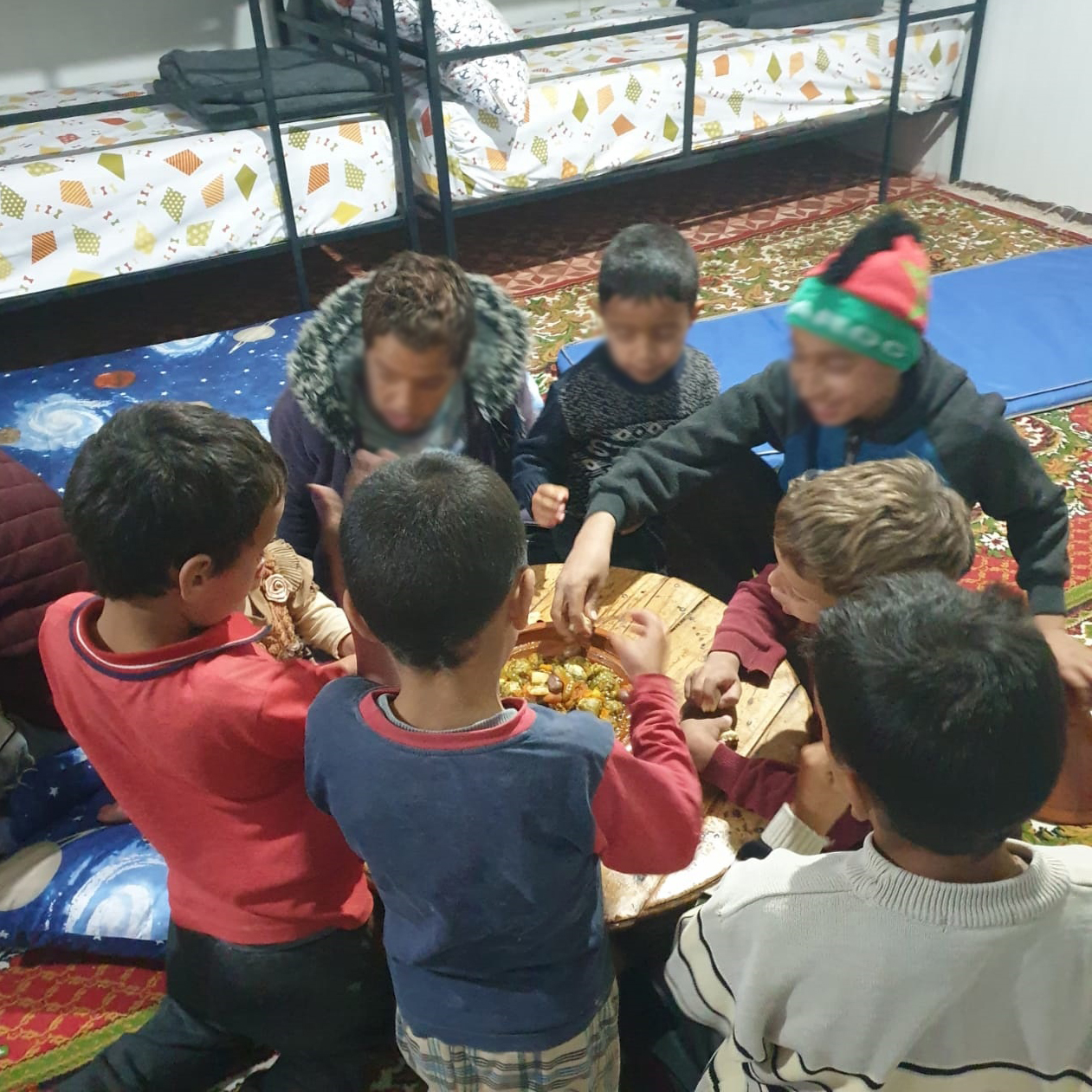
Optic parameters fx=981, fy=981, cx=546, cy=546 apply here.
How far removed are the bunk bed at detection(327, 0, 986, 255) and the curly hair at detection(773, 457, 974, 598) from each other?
2356 millimetres

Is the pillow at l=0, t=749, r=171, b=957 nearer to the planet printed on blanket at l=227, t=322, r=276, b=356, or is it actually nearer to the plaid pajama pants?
the plaid pajama pants

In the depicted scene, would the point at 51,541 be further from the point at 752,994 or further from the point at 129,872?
the point at 752,994

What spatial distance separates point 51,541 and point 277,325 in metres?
1.61

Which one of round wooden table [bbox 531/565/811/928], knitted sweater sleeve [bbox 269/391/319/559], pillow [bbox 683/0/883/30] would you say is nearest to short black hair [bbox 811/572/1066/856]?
round wooden table [bbox 531/565/811/928]

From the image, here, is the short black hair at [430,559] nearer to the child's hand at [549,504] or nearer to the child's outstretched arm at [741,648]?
the child's outstretched arm at [741,648]

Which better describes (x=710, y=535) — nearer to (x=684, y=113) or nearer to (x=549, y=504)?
(x=549, y=504)

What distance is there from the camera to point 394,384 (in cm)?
122

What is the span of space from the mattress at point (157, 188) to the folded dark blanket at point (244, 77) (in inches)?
3.4

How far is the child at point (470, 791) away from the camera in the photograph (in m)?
0.79

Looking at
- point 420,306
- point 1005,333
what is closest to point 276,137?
point 420,306

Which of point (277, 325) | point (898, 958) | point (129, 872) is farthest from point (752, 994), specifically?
point (277, 325)

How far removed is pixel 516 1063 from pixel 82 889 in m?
0.74

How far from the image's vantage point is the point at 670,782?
904 millimetres

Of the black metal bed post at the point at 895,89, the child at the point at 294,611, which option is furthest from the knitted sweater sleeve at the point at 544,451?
the black metal bed post at the point at 895,89
